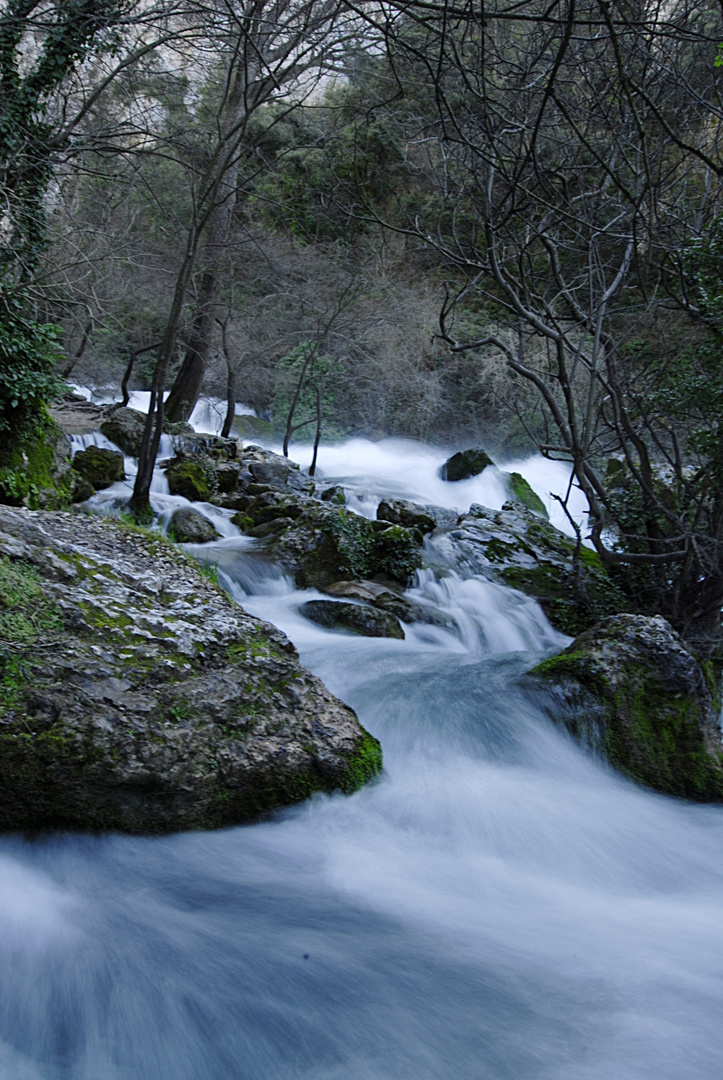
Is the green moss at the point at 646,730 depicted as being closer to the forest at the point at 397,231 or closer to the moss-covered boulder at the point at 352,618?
the forest at the point at 397,231

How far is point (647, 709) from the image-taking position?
15.0 feet

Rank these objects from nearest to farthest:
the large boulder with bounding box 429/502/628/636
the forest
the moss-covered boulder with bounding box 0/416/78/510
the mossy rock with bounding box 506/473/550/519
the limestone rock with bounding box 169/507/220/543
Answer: the forest, the moss-covered boulder with bounding box 0/416/78/510, the large boulder with bounding box 429/502/628/636, the limestone rock with bounding box 169/507/220/543, the mossy rock with bounding box 506/473/550/519

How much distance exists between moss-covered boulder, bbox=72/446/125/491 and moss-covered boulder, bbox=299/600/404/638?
447 centimetres

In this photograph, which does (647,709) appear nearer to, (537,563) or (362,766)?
(362,766)

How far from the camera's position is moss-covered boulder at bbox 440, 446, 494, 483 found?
58.1ft

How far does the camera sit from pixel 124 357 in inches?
884

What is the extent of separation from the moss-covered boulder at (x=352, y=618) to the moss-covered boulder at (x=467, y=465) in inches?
438

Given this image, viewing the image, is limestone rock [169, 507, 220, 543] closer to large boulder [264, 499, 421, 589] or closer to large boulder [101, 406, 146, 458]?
large boulder [264, 499, 421, 589]

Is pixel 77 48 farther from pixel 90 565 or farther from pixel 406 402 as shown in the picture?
pixel 406 402

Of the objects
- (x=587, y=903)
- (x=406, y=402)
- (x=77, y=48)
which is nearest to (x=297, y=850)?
(x=587, y=903)

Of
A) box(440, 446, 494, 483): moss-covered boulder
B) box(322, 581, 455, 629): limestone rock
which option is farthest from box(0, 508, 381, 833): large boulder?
box(440, 446, 494, 483): moss-covered boulder

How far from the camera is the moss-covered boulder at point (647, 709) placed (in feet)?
14.5

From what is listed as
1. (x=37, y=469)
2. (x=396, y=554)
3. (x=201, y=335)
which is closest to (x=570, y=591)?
(x=396, y=554)

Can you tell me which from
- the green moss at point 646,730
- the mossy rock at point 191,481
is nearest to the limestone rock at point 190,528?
the mossy rock at point 191,481
